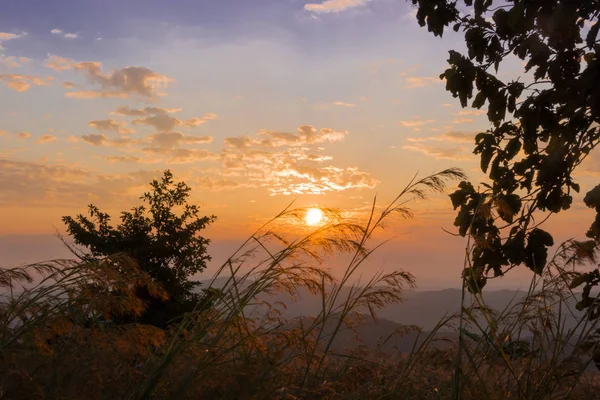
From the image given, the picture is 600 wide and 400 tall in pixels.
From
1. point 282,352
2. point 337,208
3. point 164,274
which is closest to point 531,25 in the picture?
point 337,208

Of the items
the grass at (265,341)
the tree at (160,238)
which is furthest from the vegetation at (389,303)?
the tree at (160,238)

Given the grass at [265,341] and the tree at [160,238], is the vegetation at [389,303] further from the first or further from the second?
the tree at [160,238]

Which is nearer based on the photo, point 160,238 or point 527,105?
point 527,105

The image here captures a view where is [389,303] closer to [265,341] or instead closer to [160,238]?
[265,341]

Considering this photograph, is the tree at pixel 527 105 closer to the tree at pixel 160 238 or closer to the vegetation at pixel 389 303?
the vegetation at pixel 389 303

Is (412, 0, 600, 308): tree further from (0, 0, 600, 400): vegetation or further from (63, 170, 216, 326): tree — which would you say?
(63, 170, 216, 326): tree

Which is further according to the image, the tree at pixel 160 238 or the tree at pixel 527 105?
the tree at pixel 160 238

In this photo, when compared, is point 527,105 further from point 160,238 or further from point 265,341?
point 160,238

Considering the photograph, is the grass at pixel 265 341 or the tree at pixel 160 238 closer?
the grass at pixel 265 341

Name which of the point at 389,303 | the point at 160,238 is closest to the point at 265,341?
the point at 389,303

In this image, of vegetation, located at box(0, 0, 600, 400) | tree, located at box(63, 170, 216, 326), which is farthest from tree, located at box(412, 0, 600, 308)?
tree, located at box(63, 170, 216, 326)

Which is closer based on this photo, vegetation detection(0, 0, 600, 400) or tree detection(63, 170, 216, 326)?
vegetation detection(0, 0, 600, 400)

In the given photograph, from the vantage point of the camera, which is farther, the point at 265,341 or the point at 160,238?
the point at 160,238

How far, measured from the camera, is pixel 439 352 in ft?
13.4
